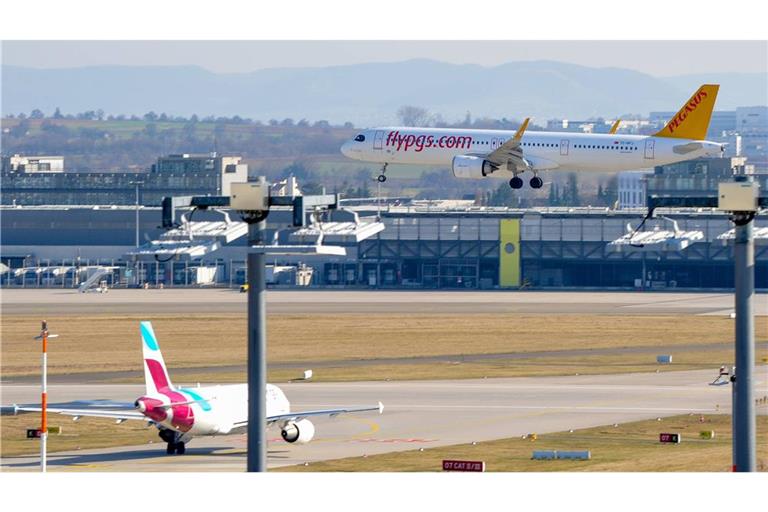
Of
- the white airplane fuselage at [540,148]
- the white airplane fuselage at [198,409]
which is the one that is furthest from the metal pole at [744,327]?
the white airplane fuselage at [540,148]

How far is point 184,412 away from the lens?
60312mm

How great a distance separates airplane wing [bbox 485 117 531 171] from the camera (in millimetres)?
117062

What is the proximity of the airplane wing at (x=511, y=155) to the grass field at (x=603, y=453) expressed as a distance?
50.8 metres

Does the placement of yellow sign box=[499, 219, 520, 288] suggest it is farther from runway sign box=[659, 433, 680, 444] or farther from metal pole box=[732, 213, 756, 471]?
metal pole box=[732, 213, 756, 471]

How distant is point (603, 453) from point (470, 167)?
55.5 meters

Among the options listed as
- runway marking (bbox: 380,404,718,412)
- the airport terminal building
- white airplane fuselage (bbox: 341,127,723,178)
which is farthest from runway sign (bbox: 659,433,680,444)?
the airport terminal building

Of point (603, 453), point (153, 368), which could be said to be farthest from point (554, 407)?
point (153, 368)

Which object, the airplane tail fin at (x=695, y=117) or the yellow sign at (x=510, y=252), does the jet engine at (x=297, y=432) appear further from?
the yellow sign at (x=510, y=252)

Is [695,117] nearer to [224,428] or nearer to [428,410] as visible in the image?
[428,410]

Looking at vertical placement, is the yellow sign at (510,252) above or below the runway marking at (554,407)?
above

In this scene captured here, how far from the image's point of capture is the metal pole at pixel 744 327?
3183 centimetres

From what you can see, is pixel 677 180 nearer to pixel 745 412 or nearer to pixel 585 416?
pixel 585 416

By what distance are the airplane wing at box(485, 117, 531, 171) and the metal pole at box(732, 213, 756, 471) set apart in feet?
273

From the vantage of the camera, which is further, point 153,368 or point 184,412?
point 153,368
